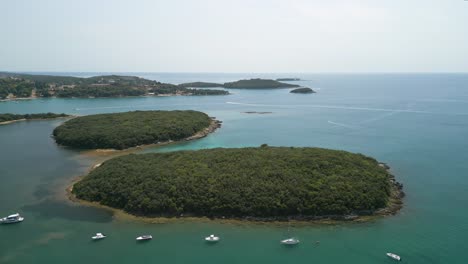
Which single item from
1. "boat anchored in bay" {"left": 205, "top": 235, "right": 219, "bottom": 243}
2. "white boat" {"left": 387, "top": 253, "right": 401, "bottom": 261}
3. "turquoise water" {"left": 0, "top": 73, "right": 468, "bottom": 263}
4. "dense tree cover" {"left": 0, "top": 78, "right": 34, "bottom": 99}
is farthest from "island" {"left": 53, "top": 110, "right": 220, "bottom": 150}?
"dense tree cover" {"left": 0, "top": 78, "right": 34, "bottom": 99}

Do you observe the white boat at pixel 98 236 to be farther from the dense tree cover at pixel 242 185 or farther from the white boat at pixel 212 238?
the white boat at pixel 212 238

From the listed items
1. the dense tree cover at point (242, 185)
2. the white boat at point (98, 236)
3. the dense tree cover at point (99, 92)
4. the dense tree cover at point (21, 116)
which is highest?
the dense tree cover at point (99, 92)

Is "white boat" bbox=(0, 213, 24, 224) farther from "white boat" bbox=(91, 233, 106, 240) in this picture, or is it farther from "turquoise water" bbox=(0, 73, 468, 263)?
"white boat" bbox=(91, 233, 106, 240)

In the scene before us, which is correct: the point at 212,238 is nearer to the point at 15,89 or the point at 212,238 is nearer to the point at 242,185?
the point at 242,185

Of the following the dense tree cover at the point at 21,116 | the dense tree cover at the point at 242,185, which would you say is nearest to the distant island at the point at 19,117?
the dense tree cover at the point at 21,116

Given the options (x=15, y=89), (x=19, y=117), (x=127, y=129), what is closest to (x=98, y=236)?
(x=127, y=129)
